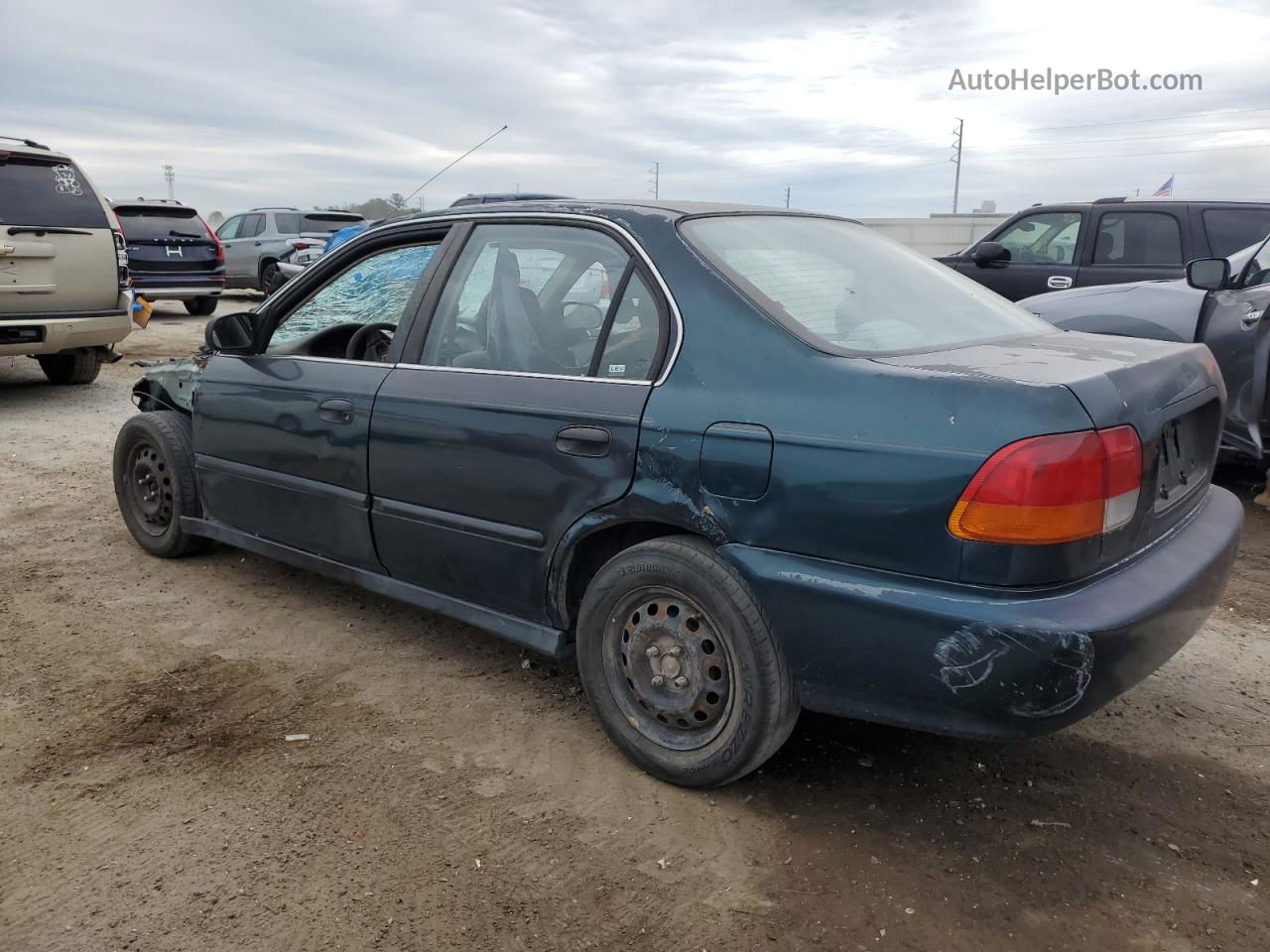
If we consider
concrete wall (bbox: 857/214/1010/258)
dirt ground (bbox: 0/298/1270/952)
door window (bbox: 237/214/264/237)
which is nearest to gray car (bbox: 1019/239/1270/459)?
dirt ground (bbox: 0/298/1270/952)

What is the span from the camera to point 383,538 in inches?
137

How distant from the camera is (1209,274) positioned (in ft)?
17.0

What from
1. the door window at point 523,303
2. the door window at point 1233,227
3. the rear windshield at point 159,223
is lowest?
the door window at point 523,303

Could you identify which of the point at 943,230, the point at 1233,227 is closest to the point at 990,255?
the point at 1233,227

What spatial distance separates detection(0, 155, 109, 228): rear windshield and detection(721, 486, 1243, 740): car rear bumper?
7.45 meters

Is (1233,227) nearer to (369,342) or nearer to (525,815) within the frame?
(369,342)

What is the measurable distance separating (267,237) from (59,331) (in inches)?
442

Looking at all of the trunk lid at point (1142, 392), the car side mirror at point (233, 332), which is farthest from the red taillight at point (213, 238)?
the trunk lid at point (1142, 392)

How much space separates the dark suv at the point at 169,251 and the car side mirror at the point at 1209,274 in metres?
13.1

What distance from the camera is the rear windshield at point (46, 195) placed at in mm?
7770

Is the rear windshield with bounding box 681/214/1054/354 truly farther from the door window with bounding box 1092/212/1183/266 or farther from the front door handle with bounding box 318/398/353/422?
the door window with bounding box 1092/212/1183/266

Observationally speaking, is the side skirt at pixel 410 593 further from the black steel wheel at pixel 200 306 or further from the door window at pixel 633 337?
the black steel wheel at pixel 200 306

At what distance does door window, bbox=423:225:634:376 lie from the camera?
309 centimetres

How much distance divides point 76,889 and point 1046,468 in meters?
2.43
